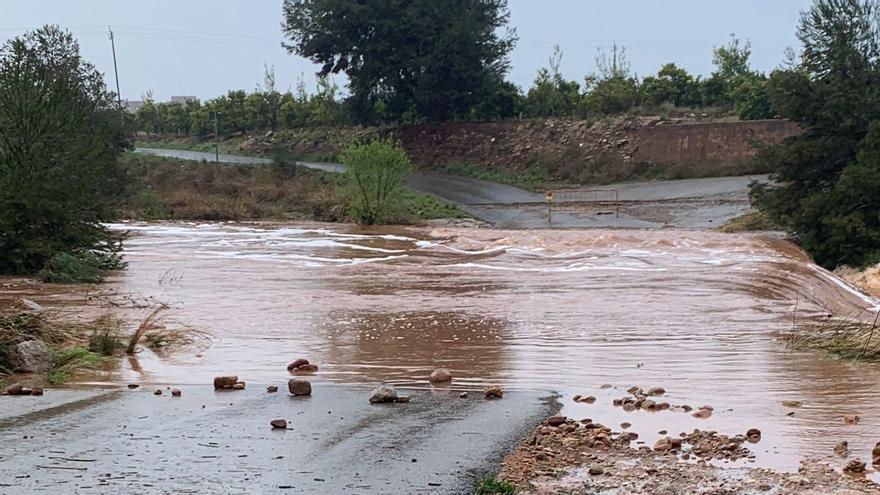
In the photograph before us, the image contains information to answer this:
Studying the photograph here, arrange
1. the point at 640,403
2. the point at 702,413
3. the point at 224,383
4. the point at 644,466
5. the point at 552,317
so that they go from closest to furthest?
the point at 644,466, the point at 702,413, the point at 640,403, the point at 224,383, the point at 552,317

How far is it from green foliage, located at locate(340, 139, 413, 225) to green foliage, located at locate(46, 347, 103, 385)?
26918 mm

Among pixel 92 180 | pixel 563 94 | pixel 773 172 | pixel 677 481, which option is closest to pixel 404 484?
pixel 677 481

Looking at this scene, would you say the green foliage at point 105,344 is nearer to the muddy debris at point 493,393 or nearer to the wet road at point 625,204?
the muddy debris at point 493,393

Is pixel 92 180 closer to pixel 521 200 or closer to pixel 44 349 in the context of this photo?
pixel 44 349

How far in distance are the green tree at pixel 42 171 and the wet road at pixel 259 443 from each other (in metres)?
14.4

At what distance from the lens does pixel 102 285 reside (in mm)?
21594

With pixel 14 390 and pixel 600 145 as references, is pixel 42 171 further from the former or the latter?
pixel 600 145

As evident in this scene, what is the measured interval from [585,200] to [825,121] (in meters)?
14.3

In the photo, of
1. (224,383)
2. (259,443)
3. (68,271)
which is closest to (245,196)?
(68,271)

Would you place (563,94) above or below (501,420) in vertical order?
above

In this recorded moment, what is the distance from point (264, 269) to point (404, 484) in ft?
63.9

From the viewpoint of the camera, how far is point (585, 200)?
43.1 m

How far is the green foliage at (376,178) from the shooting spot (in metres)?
38.7

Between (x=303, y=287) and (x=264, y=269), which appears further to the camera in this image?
(x=264, y=269)
